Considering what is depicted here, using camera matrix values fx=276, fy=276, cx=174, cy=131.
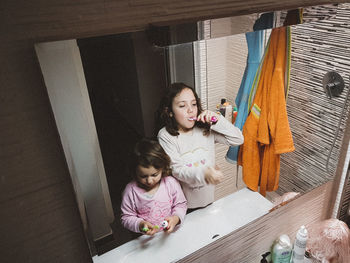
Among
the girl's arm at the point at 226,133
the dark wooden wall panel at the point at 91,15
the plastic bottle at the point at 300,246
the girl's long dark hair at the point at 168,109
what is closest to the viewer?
the dark wooden wall panel at the point at 91,15

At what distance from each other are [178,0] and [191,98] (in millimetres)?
→ 248

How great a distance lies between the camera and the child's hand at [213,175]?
844mm

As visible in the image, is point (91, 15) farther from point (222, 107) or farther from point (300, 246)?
point (300, 246)

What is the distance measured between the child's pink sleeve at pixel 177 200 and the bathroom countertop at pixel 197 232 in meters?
0.04

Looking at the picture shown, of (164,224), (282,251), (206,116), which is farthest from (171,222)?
(282,251)

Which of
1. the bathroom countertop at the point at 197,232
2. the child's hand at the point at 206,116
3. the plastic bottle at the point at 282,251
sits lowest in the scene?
→ the plastic bottle at the point at 282,251

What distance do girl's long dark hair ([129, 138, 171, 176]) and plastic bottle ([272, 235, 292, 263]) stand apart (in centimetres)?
68

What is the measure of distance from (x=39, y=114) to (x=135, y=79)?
22 cm

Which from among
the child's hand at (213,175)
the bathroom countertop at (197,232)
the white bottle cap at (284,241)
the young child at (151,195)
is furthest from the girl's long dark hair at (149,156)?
the white bottle cap at (284,241)

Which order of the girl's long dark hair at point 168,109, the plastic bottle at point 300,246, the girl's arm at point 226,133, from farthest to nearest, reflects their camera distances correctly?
the plastic bottle at point 300,246, the girl's arm at point 226,133, the girl's long dark hair at point 168,109

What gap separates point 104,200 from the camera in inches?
28.6

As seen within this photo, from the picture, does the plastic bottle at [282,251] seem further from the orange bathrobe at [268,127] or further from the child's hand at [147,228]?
the child's hand at [147,228]

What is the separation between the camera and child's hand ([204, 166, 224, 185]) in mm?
844

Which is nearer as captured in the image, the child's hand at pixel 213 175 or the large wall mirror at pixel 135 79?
the large wall mirror at pixel 135 79
